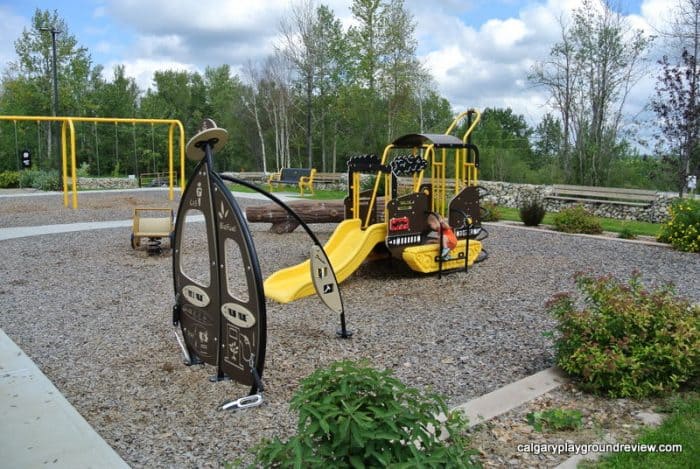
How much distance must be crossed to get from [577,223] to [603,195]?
188 inches

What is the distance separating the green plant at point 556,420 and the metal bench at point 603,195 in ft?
42.4

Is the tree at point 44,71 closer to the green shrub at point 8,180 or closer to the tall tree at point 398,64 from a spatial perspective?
the green shrub at point 8,180

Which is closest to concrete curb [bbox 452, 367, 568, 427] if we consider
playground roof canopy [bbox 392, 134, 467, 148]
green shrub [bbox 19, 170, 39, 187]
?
playground roof canopy [bbox 392, 134, 467, 148]

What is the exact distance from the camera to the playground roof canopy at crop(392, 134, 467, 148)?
754cm

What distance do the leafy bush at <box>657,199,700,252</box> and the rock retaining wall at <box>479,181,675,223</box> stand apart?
4.65m

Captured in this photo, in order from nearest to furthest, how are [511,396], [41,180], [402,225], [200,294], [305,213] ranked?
[511,396]
[200,294]
[402,225]
[305,213]
[41,180]

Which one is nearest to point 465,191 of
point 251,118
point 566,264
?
point 566,264

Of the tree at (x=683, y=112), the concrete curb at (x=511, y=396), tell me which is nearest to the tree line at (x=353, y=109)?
the tree at (x=683, y=112)

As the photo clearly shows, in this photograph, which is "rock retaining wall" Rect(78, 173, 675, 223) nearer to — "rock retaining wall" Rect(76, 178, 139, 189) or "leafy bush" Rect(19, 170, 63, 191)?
"rock retaining wall" Rect(76, 178, 139, 189)

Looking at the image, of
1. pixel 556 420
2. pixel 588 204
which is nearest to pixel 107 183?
pixel 588 204

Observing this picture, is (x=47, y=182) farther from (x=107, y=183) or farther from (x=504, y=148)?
(x=504, y=148)

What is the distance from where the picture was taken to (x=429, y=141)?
25.0 feet

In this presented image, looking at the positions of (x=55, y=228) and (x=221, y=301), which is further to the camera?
(x=55, y=228)

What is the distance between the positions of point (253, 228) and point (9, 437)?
9.24 meters
